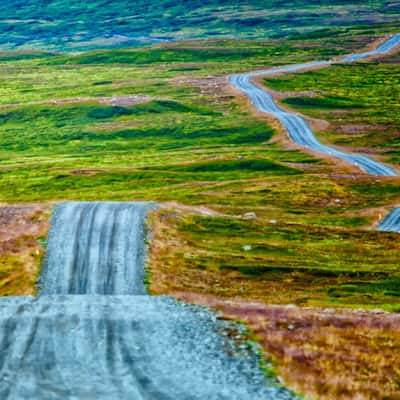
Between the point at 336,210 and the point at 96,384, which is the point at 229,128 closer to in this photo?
the point at 336,210

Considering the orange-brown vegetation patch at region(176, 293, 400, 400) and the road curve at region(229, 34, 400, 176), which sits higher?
the road curve at region(229, 34, 400, 176)

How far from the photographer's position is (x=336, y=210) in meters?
89.2

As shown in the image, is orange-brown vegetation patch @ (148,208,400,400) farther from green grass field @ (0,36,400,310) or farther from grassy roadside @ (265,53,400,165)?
grassy roadside @ (265,53,400,165)

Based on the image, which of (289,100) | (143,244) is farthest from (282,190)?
(289,100)

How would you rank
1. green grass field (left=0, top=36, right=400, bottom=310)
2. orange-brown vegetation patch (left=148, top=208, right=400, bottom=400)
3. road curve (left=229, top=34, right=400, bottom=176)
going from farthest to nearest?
road curve (left=229, top=34, right=400, bottom=176) < green grass field (left=0, top=36, right=400, bottom=310) < orange-brown vegetation patch (left=148, top=208, right=400, bottom=400)

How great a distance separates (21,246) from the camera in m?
53.1

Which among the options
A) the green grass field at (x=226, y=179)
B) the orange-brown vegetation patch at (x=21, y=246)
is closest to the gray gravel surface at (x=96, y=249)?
the orange-brown vegetation patch at (x=21, y=246)

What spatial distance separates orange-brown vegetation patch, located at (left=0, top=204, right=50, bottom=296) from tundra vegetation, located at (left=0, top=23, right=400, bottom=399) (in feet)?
0.65

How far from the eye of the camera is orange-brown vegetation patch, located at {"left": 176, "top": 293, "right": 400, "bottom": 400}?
2773 cm

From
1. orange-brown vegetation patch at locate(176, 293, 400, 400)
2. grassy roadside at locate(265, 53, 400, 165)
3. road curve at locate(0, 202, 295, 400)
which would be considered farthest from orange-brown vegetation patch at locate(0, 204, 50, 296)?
grassy roadside at locate(265, 53, 400, 165)

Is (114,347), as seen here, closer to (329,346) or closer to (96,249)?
(329,346)

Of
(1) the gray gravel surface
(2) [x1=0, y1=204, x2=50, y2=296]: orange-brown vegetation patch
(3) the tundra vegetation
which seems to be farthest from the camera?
(2) [x1=0, y1=204, x2=50, y2=296]: orange-brown vegetation patch

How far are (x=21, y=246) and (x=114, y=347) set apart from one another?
23.0 metres

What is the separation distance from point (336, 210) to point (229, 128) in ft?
230
